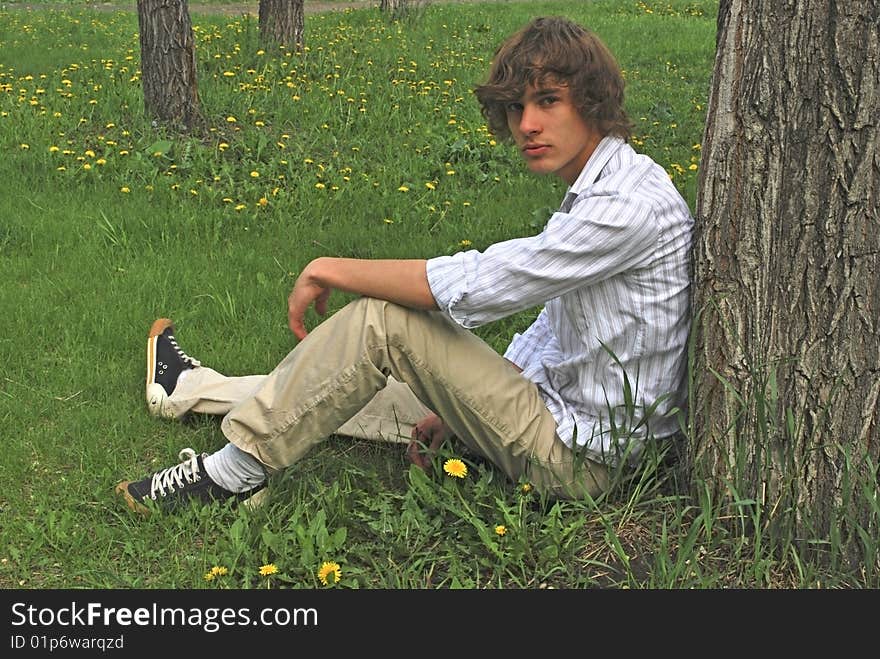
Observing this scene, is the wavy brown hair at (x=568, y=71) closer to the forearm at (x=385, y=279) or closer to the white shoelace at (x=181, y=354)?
the forearm at (x=385, y=279)

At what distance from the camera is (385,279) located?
279 centimetres

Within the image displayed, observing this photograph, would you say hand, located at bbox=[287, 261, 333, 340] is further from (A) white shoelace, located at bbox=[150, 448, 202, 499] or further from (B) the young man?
(A) white shoelace, located at bbox=[150, 448, 202, 499]

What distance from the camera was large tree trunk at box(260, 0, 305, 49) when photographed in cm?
941

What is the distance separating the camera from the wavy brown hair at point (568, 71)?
2.82 meters

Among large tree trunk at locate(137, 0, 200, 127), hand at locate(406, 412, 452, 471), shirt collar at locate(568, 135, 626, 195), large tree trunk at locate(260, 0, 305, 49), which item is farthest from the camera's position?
large tree trunk at locate(260, 0, 305, 49)

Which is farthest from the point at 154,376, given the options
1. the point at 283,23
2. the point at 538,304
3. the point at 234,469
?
the point at 283,23

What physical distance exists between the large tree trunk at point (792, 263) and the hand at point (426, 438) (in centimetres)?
80

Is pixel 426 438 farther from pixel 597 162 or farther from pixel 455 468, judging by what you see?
pixel 597 162

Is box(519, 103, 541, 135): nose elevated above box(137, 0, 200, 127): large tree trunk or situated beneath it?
elevated above

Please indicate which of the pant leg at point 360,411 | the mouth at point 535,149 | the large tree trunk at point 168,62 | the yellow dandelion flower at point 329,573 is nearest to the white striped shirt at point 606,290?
the mouth at point 535,149

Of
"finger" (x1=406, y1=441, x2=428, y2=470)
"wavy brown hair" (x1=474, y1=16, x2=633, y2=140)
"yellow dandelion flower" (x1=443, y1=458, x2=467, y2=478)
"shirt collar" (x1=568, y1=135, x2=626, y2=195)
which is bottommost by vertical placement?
"finger" (x1=406, y1=441, x2=428, y2=470)

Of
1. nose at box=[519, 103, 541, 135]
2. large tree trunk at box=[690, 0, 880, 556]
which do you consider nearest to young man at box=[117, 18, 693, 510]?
nose at box=[519, 103, 541, 135]

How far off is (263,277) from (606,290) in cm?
241

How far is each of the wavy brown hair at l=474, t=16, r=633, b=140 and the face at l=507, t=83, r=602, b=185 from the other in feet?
0.06
